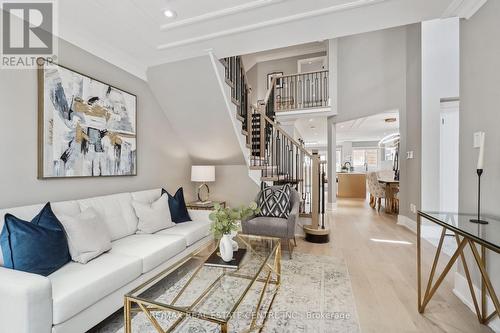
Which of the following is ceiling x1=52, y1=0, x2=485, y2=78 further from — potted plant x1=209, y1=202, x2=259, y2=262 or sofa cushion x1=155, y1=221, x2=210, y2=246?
sofa cushion x1=155, y1=221, x2=210, y2=246

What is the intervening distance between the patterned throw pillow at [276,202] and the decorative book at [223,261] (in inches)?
53.7

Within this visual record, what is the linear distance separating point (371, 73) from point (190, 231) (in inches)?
206

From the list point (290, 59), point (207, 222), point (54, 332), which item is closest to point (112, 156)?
point (207, 222)

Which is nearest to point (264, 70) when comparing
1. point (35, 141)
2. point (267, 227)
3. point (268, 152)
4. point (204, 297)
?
point (268, 152)

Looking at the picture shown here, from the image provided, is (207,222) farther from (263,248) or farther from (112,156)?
(112,156)

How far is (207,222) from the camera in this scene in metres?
3.05

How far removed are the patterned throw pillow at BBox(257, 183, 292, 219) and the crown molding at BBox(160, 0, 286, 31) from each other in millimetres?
2336

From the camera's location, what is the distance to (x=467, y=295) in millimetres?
1953

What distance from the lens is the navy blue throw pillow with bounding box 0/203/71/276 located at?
1.42 m

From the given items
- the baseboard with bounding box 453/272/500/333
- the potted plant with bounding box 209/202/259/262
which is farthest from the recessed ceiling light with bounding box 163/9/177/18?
the baseboard with bounding box 453/272/500/333

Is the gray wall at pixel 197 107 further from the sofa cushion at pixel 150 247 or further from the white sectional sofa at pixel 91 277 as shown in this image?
Result: the sofa cushion at pixel 150 247

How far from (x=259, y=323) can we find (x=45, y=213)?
179 centimetres

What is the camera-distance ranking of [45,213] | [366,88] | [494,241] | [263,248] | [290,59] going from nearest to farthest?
1. [494,241]
2. [45,213]
3. [263,248]
4. [366,88]
5. [290,59]

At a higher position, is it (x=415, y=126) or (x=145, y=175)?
(x=415, y=126)
